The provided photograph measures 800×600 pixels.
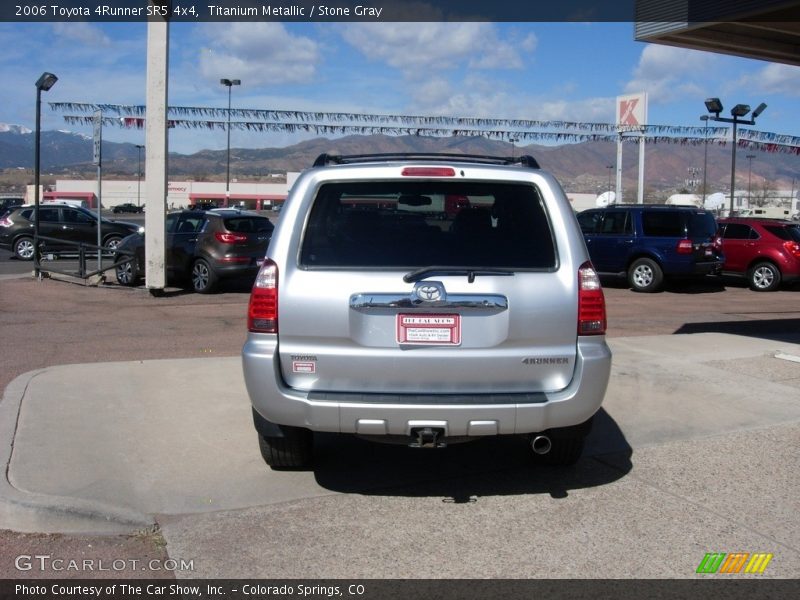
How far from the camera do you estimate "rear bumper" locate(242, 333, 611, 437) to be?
432 cm

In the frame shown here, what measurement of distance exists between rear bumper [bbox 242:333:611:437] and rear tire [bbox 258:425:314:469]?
0.42m

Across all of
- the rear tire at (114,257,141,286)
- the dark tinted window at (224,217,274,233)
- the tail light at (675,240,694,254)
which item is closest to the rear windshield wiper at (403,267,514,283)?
the dark tinted window at (224,217,274,233)

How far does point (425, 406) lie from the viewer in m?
4.30

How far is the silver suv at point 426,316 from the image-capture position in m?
4.36

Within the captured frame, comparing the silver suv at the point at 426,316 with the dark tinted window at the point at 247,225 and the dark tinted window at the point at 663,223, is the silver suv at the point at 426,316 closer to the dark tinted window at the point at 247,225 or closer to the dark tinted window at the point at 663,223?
the dark tinted window at the point at 247,225

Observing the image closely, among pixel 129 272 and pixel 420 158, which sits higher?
pixel 420 158

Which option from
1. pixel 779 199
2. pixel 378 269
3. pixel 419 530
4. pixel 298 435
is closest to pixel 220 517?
pixel 298 435

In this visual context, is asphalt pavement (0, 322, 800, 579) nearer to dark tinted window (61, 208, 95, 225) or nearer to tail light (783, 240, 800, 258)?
tail light (783, 240, 800, 258)

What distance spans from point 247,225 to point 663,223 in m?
8.76

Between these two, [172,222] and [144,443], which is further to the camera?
[172,222]

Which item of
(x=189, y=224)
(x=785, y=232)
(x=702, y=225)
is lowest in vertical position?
(x=189, y=224)

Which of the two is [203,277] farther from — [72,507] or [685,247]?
[72,507]

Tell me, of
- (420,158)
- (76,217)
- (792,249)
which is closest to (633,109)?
(792,249)

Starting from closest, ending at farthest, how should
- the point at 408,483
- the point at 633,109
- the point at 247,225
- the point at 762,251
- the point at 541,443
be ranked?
the point at 541,443 → the point at 408,483 → the point at 247,225 → the point at 762,251 → the point at 633,109
